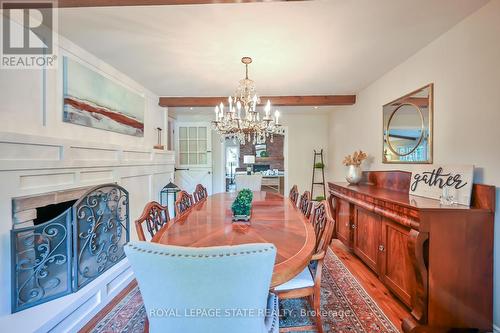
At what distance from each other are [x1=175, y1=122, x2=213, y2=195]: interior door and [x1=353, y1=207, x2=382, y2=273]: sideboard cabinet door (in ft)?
12.6

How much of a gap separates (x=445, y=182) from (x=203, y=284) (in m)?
2.09

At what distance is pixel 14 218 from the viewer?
155 centimetres

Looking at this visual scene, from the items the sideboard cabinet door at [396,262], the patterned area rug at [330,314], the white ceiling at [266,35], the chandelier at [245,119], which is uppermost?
the white ceiling at [266,35]

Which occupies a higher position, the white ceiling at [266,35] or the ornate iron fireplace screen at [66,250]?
the white ceiling at [266,35]

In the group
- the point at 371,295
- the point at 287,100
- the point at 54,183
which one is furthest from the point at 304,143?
the point at 54,183

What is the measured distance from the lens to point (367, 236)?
2516 mm

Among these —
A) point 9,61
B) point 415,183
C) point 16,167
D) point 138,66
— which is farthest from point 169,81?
point 415,183

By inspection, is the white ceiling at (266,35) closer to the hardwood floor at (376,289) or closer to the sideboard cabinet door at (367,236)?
the sideboard cabinet door at (367,236)

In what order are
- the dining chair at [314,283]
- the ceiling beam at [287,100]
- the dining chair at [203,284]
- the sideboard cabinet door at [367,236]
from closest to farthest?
the dining chair at [203,284] < the dining chair at [314,283] < the sideboard cabinet door at [367,236] < the ceiling beam at [287,100]

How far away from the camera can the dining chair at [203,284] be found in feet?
2.62

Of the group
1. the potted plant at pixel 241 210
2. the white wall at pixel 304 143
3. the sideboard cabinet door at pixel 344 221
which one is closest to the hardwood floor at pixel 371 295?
the sideboard cabinet door at pixel 344 221

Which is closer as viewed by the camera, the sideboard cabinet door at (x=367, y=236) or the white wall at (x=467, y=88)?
the white wall at (x=467, y=88)

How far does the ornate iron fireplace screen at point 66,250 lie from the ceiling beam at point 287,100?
90.0 inches

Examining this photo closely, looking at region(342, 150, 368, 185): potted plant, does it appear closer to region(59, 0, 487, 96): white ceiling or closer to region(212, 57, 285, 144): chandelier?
region(59, 0, 487, 96): white ceiling
